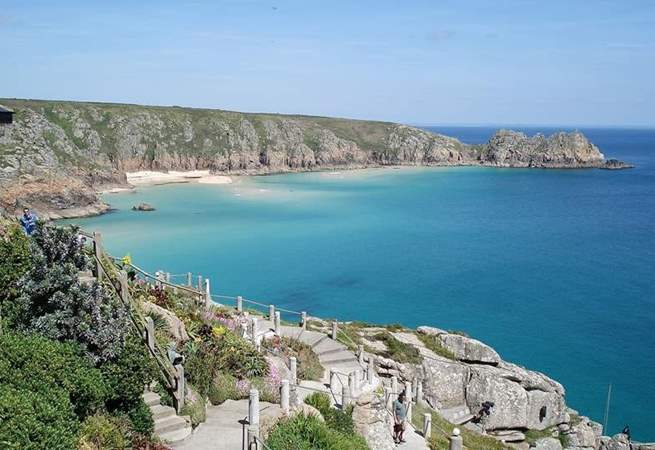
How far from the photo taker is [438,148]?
154000mm

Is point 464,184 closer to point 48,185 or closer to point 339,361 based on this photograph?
point 48,185

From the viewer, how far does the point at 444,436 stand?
60.5ft

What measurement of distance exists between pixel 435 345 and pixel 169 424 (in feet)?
55.9

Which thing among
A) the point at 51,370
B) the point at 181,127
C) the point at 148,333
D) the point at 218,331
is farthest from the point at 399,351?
the point at 181,127

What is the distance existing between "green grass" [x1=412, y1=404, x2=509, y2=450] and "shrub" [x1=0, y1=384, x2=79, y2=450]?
1056cm

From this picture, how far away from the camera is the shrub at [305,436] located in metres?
11.6

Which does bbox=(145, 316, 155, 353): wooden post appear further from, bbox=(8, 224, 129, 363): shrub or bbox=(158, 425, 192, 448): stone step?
bbox=(158, 425, 192, 448): stone step

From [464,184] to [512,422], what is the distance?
98.1 m

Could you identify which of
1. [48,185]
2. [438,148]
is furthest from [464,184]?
[48,185]

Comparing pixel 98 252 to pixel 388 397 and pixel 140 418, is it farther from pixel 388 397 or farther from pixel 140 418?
pixel 388 397

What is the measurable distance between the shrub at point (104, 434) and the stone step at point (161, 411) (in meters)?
1.16

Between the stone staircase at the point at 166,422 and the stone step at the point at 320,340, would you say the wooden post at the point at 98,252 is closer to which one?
the stone staircase at the point at 166,422

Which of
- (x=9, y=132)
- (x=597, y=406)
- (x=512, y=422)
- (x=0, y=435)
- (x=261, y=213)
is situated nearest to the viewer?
(x=0, y=435)

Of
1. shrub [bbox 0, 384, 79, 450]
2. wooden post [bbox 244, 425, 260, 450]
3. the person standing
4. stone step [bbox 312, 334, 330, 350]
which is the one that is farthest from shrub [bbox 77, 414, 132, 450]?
stone step [bbox 312, 334, 330, 350]
